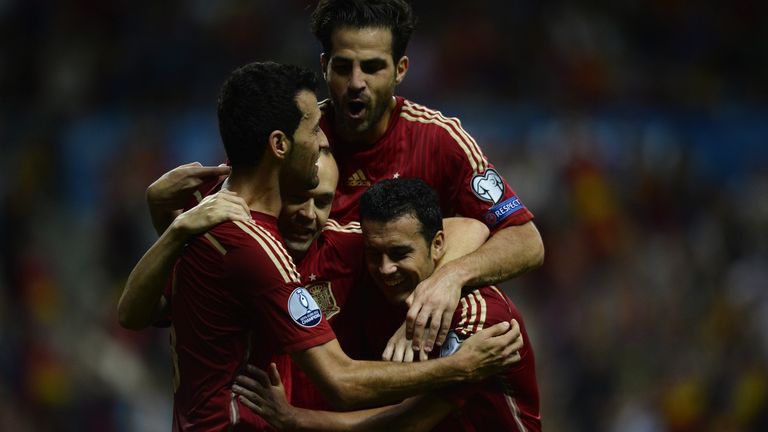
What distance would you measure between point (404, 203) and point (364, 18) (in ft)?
2.97

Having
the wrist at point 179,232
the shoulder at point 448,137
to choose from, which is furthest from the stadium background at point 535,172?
the wrist at point 179,232

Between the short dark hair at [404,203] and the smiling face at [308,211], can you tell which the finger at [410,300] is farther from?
the smiling face at [308,211]

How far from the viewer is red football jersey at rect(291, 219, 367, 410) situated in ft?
17.6

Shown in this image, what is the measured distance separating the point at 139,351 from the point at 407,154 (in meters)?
5.93

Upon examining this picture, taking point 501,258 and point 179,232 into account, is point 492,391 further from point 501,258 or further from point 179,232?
point 179,232

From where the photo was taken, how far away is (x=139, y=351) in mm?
11000

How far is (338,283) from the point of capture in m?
5.39

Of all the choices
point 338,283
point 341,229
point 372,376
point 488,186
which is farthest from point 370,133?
point 372,376

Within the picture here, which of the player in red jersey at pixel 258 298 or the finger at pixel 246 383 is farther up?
the player in red jersey at pixel 258 298

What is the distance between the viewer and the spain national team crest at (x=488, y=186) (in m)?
5.62

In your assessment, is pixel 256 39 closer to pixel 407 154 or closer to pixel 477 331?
pixel 407 154

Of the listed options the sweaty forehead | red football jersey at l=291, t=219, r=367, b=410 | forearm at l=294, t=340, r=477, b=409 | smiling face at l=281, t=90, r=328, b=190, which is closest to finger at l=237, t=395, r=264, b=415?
forearm at l=294, t=340, r=477, b=409

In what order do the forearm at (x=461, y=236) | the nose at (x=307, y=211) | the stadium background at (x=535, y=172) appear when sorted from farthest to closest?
the stadium background at (x=535, y=172) < the forearm at (x=461, y=236) < the nose at (x=307, y=211)

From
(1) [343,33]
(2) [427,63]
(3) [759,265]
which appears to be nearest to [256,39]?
(2) [427,63]
